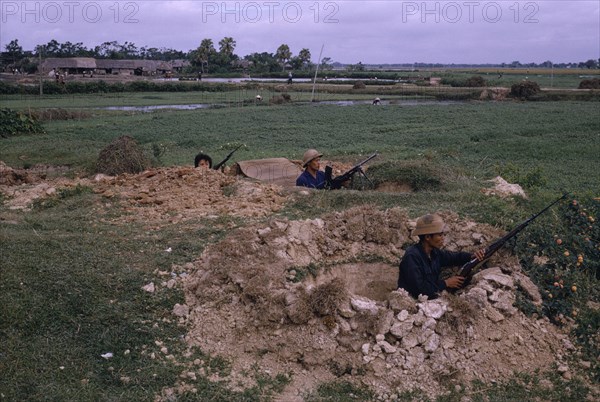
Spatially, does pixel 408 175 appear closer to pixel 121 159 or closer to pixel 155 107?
pixel 121 159

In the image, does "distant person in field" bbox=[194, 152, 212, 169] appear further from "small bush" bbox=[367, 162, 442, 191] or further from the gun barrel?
the gun barrel

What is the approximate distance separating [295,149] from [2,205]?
770cm

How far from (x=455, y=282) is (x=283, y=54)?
233 feet

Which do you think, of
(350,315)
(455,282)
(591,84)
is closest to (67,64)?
(591,84)

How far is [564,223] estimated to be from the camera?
21.3 ft

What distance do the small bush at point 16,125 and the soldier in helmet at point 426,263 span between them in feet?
56.9

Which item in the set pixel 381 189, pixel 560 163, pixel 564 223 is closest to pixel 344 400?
pixel 564 223

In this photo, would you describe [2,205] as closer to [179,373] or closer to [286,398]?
[179,373]

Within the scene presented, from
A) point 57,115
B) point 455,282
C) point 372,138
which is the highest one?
point 57,115

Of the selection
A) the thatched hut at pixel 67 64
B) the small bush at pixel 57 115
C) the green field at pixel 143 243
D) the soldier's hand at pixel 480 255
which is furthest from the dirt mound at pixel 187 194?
the thatched hut at pixel 67 64

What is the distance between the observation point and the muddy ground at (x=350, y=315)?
4750mm

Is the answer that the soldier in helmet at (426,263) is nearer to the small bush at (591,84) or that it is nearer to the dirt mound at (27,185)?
the dirt mound at (27,185)

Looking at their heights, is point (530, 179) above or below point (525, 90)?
below

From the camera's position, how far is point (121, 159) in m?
12.0
